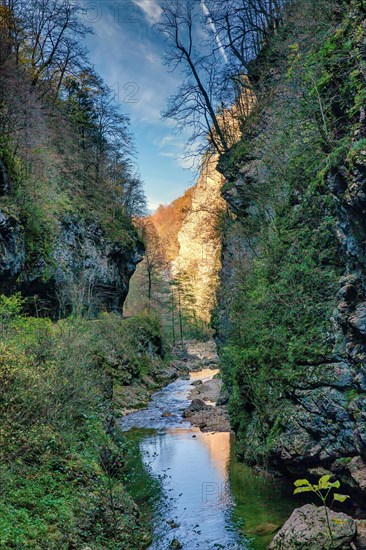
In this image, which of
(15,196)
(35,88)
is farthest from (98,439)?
(35,88)

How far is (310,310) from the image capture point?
9211 millimetres

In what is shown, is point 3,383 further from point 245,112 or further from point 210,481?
point 245,112

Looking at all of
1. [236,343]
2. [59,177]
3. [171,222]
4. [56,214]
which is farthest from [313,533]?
[171,222]

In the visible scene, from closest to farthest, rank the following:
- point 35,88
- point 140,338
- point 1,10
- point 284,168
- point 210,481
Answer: point 210,481 → point 284,168 → point 1,10 → point 35,88 → point 140,338

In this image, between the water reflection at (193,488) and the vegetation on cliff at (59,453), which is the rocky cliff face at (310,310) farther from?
the vegetation on cliff at (59,453)

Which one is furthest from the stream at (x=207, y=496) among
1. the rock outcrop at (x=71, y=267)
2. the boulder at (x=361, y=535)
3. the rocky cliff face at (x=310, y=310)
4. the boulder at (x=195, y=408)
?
the rock outcrop at (x=71, y=267)

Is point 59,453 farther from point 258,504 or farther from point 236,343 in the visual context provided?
point 236,343

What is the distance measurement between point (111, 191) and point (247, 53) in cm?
1604

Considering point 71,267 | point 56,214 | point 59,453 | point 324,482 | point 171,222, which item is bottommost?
point 59,453

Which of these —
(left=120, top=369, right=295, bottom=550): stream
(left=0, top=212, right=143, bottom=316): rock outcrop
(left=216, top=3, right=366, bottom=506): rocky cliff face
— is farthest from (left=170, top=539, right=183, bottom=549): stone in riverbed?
(left=0, top=212, right=143, bottom=316): rock outcrop

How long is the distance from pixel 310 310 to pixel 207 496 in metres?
5.39

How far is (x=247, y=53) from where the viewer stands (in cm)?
1938

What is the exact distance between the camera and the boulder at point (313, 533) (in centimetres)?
625

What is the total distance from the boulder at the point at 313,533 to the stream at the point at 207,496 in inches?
24.3
